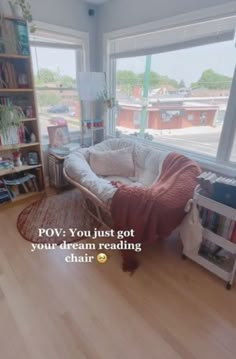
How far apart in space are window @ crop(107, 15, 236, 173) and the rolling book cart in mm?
880

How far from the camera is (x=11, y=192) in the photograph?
2.70 metres

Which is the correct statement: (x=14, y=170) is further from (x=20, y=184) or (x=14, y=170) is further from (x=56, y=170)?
(x=56, y=170)

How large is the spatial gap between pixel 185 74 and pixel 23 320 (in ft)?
8.76

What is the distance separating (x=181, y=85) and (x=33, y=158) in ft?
6.69

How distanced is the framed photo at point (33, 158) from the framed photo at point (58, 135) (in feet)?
1.06

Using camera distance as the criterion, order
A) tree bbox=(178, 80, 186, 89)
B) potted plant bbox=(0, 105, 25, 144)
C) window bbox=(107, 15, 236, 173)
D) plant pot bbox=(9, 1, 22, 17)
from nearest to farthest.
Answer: window bbox=(107, 15, 236, 173)
plant pot bbox=(9, 1, 22, 17)
potted plant bbox=(0, 105, 25, 144)
tree bbox=(178, 80, 186, 89)

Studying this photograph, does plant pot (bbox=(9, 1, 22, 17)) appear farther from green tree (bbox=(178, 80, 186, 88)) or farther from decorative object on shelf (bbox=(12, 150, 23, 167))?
green tree (bbox=(178, 80, 186, 88))

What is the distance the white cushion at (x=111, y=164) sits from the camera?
8.68 ft

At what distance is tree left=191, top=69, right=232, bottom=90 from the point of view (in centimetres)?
207

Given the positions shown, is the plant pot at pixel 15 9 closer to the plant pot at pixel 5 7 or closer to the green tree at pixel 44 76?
the plant pot at pixel 5 7

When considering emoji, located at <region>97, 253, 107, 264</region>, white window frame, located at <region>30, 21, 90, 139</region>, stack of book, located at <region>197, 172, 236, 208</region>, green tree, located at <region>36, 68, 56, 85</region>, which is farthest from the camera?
green tree, located at <region>36, 68, 56, 85</region>

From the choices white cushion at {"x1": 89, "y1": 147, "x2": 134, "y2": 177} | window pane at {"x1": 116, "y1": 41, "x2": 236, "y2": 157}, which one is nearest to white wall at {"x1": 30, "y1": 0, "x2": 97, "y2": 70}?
window pane at {"x1": 116, "y1": 41, "x2": 236, "y2": 157}

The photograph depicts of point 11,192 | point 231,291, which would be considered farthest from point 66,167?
point 231,291

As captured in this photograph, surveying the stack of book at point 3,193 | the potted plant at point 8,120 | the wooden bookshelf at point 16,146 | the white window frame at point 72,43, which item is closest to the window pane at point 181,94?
the white window frame at point 72,43
